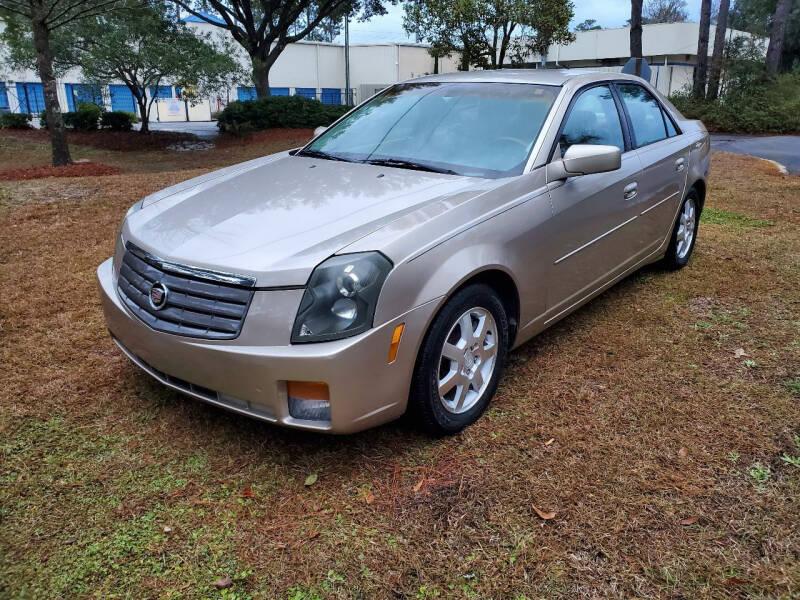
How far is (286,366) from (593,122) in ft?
8.44

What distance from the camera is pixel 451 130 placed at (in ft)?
11.9

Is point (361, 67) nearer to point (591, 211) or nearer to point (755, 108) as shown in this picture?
point (755, 108)

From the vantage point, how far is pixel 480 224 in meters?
2.86

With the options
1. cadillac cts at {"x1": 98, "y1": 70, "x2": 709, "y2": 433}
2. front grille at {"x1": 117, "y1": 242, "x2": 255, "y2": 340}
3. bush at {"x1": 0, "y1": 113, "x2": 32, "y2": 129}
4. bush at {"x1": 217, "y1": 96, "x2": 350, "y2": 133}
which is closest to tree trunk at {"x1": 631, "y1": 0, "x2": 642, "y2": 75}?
bush at {"x1": 217, "y1": 96, "x2": 350, "y2": 133}

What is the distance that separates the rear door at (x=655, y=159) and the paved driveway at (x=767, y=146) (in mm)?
8541

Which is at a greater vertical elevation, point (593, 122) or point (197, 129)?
point (593, 122)

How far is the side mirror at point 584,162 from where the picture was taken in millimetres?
3223

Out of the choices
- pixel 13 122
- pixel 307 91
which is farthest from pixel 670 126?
Answer: pixel 307 91

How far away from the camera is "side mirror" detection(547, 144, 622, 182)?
322 cm

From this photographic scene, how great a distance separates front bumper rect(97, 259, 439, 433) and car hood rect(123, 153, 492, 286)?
203 millimetres

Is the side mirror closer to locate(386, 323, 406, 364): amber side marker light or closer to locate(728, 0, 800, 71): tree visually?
locate(386, 323, 406, 364): amber side marker light

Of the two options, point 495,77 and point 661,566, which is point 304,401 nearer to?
point 661,566

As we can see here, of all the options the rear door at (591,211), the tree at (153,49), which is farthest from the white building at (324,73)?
the rear door at (591,211)

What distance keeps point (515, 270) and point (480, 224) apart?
335 mm
